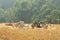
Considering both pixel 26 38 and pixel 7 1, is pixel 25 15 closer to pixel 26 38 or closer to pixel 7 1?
pixel 7 1

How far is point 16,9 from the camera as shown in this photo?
20.8 metres

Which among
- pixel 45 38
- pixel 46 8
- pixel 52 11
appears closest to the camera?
pixel 45 38

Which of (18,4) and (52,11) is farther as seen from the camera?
(18,4)

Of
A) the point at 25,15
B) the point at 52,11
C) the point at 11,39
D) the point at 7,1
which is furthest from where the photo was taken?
the point at 7,1

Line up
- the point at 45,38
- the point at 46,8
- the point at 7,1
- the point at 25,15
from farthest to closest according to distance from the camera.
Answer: the point at 7,1 < the point at 25,15 < the point at 46,8 < the point at 45,38

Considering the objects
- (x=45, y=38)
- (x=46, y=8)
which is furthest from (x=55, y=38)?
(x=46, y=8)

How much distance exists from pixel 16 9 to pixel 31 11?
1.62 m

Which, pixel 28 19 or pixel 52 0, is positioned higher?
pixel 52 0

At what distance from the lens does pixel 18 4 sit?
2170 centimetres

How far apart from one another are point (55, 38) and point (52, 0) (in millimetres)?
18404

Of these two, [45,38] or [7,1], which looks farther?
[7,1]

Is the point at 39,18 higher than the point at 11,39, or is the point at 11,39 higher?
the point at 11,39

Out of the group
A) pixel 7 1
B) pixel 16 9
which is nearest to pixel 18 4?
pixel 16 9

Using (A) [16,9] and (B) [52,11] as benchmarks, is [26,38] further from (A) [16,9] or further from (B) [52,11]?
(A) [16,9]
